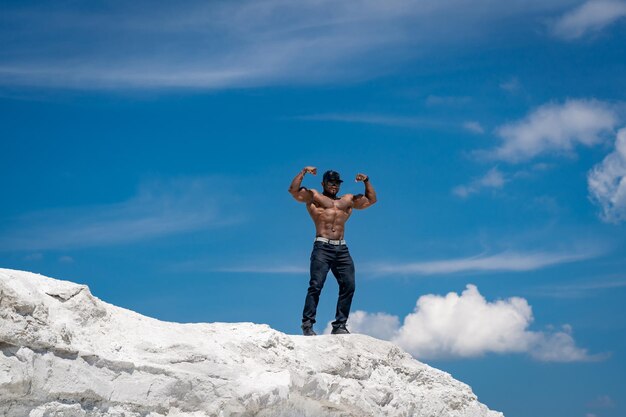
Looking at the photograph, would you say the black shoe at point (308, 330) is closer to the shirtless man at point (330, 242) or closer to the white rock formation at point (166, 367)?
the shirtless man at point (330, 242)

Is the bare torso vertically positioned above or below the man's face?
below

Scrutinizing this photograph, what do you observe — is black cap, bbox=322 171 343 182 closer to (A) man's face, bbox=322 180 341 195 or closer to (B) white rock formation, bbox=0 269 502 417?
(A) man's face, bbox=322 180 341 195

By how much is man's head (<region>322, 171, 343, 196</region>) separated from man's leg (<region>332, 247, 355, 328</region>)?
1000 mm

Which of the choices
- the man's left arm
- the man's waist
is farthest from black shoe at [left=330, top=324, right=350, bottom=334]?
the man's left arm

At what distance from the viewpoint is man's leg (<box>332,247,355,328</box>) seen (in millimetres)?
12828

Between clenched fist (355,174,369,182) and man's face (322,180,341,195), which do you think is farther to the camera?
clenched fist (355,174,369,182)

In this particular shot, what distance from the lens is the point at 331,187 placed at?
1314cm

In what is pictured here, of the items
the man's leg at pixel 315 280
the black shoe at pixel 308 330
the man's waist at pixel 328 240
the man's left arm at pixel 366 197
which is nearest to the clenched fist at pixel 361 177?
the man's left arm at pixel 366 197

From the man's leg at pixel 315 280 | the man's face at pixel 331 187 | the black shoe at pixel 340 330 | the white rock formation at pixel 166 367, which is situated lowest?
the white rock formation at pixel 166 367

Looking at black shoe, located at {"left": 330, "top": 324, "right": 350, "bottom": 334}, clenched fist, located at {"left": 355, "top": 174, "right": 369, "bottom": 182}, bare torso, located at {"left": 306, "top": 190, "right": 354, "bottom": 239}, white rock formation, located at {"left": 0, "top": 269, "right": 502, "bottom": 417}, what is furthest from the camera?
clenched fist, located at {"left": 355, "top": 174, "right": 369, "bottom": 182}

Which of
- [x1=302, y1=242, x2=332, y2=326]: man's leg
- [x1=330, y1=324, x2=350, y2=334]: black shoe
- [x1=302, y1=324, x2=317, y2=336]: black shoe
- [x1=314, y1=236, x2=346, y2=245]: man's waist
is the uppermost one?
[x1=314, y1=236, x2=346, y2=245]: man's waist

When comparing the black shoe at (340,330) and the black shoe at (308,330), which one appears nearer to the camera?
the black shoe at (308,330)

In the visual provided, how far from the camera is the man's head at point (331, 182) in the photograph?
13.1 meters

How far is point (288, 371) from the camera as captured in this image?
33.8 ft
